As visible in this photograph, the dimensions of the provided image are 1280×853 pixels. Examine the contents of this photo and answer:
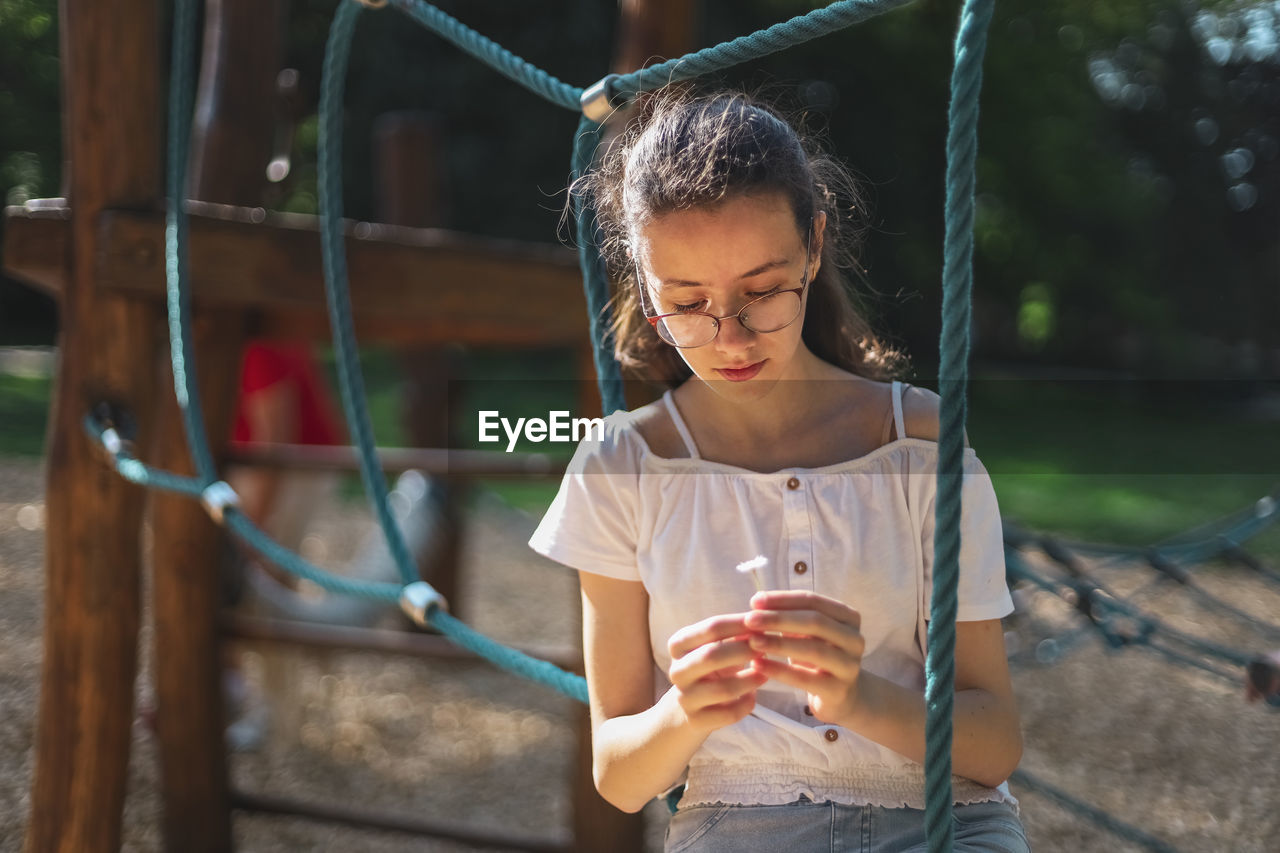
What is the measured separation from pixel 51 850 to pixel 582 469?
1.28 metres

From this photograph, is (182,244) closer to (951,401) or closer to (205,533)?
(205,533)

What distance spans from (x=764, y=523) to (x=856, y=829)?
0.83 ft

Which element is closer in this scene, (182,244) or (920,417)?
(920,417)

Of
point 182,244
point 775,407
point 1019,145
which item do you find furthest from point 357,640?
point 1019,145

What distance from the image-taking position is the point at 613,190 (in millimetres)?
1010

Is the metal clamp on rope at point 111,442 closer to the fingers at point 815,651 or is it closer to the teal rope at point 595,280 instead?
the teal rope at point 595,280

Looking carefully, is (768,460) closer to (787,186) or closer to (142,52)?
(787,186)

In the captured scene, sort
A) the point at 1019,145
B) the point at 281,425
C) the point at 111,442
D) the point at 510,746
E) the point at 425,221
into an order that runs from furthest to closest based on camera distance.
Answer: the point at 1019,145
the point at 425,221
the point at 281,425
the point at 510,746
the point at 111,442

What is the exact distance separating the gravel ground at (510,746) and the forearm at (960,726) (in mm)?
1275

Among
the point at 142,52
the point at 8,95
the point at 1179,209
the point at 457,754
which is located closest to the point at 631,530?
the point at 142,52

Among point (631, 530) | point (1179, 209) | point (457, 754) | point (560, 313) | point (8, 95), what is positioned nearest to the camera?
point (631, 530)

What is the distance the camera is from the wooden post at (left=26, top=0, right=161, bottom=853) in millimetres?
1758

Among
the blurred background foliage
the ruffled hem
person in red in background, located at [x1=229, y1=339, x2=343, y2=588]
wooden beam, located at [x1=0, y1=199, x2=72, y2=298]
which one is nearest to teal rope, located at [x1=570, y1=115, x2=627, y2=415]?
the ruffled hem

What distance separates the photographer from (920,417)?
0.95 meters
